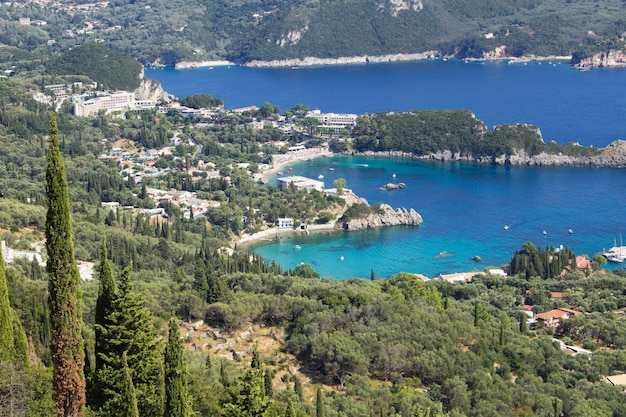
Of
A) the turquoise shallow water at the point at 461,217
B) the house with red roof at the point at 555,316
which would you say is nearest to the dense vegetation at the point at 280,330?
the house with red roof at the point at 555,316

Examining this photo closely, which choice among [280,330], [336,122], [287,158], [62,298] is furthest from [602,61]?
[62,298]

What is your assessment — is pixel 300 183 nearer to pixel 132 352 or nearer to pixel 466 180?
pixel 466 180

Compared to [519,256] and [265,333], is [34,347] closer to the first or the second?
[265,333]

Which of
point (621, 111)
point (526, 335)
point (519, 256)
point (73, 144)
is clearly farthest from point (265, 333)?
point (621, 111)

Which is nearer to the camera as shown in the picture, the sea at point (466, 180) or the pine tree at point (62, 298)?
the pine tree at point (62, 298)

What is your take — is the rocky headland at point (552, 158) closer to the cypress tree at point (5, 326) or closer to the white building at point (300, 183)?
the white building at point (300, 183)

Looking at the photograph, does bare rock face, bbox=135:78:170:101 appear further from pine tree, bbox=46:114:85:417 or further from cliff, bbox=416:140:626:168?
pine tree, bbox=46:114:85:417
